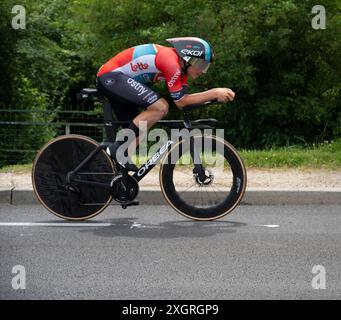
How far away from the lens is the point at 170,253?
689 cm

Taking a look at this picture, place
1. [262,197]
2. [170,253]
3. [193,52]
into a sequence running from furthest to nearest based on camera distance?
[262,197]
[193,52]
[170,253]

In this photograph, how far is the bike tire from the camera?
7.95 m

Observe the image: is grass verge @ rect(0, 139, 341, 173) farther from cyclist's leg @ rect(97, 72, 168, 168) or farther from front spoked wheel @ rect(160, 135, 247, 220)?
cyclist's leg @ rect(97, 72, 168, 168)

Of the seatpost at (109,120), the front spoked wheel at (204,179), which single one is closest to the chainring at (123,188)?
the front spoked wheel at (204,179)

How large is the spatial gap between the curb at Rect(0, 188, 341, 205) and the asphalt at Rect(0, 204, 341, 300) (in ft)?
0.44

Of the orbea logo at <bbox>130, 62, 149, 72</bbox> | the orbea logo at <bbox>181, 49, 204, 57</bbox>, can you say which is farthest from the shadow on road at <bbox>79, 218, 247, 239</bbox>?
the orbea logo at <bbox>181, 49, 204, 57</bbox>

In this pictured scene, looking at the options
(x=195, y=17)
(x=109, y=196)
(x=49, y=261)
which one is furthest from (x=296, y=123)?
(x=49, y=261)

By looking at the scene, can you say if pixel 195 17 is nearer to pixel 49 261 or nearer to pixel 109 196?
pixel 109 196

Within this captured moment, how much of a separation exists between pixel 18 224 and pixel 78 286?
93.8 inches

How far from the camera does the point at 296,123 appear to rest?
16172 millimetres
